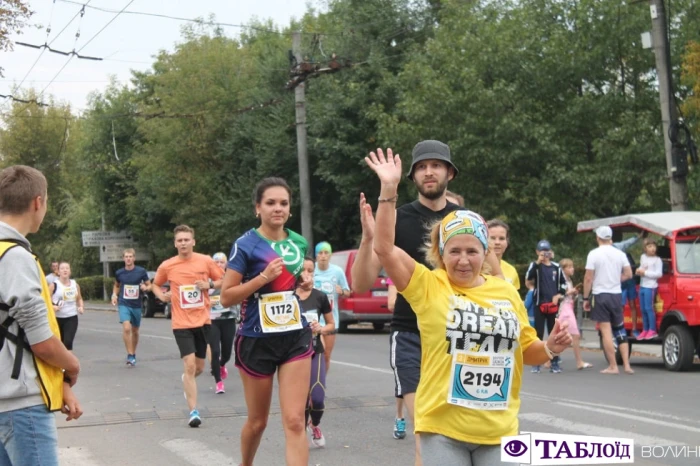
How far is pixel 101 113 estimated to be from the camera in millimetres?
59250

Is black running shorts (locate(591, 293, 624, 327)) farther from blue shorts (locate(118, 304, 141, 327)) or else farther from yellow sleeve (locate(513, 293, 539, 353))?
yellow sleeve (locate(513, 293, 539, 353))

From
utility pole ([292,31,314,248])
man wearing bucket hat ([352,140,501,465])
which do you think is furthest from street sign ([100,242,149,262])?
man wearing bucket hat ([352,140,501,465])

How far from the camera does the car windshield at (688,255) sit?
14.4 meters

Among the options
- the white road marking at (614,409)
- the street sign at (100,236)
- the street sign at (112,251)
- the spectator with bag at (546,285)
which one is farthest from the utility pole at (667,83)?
the street sign at (100,236)

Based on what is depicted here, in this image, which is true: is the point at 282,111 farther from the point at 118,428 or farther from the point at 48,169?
the point at 48,169

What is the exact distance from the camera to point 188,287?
10461 mm

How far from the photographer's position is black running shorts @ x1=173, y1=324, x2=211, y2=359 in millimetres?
10115

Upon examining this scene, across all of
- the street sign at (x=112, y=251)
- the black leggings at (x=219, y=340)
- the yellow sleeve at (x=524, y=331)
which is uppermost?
the street sign at (x=112, y=251)

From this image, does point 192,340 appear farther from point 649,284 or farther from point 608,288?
point 649,284

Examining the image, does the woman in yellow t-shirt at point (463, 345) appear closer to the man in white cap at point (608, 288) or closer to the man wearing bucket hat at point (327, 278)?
the man wearing bucket hat at point (327, 278)

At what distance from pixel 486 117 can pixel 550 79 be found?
2018 millimetres

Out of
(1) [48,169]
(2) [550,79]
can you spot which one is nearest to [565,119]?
(2) [550,79]

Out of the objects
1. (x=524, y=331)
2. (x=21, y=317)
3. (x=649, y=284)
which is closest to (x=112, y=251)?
(x=649, y=284)

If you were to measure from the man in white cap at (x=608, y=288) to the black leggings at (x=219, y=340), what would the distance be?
502cm
